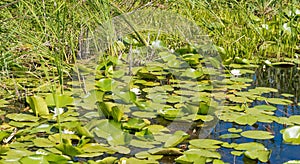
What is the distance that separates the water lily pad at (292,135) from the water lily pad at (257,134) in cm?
5

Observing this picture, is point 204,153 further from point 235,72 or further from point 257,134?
point 235,72

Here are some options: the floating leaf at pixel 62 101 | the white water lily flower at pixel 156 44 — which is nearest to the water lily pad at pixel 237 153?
the floating leaf at pixel 62 101

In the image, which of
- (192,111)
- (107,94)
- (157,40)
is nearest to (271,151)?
(192,111)

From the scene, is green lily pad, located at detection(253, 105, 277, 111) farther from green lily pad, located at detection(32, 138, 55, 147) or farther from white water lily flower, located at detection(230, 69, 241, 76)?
green lily pad, located at detection(32, 138, 55, 147)

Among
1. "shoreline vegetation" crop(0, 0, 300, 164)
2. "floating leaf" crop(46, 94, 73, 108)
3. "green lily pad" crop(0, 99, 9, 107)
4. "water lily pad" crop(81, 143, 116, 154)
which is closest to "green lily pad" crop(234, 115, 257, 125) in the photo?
"shoreline vegetation" crop(0, 0, 300, 164)

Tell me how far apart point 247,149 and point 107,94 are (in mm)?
683

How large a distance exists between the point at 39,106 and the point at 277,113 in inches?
32.3

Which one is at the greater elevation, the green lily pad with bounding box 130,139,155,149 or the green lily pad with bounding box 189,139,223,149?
the green lily pad with bounding box 130,139,155,149

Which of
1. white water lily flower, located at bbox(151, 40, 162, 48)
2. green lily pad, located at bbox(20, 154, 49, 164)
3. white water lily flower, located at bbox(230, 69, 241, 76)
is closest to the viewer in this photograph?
green lily pad, located at bbox(20, 154, 49, 164)

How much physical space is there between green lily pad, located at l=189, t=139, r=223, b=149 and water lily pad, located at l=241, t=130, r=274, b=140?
97 millimetres

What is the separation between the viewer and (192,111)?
1847mm

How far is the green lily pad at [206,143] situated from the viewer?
1.58 meters

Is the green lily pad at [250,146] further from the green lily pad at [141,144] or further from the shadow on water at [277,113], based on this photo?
the green lily pad at [141,144]

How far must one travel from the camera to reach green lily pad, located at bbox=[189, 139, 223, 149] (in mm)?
1580
